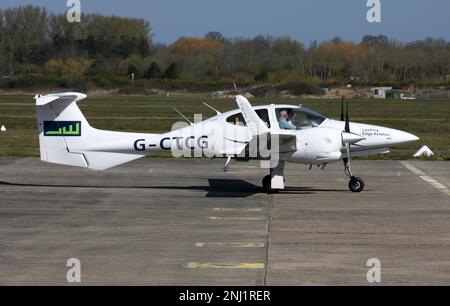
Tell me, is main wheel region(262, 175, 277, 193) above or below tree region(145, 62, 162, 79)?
below

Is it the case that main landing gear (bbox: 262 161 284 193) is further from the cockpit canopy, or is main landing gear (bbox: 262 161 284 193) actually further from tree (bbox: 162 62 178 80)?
tree (bbox: 162 62 178 80)

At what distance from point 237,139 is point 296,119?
1.29m

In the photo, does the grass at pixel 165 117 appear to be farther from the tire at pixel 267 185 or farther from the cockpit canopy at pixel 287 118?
the cockpit canopy at pixel 287 118

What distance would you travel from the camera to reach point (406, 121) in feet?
150

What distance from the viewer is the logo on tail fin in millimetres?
18859

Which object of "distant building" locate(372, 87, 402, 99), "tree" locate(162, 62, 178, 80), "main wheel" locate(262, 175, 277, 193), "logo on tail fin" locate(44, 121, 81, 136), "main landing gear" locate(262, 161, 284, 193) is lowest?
"distant building" locate(372, 87, 402, 99)

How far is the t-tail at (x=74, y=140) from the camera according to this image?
1884 centimetres

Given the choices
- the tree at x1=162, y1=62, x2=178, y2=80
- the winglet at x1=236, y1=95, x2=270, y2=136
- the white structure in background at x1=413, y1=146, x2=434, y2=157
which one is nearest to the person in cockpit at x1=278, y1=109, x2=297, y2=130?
the winglet at x1=236, y1=95, x2=270, y2=136

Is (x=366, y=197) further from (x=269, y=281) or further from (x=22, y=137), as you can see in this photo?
(x=22, y=137)

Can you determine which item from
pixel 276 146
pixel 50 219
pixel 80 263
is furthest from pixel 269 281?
pixel 276 146

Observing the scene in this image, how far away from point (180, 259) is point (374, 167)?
1340 centimetres

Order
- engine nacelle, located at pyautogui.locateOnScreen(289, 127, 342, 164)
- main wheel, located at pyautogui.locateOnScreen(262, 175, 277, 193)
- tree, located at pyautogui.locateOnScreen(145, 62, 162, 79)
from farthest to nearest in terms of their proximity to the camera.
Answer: tree, located at pyautogui.locateOnScreen(145, 62, 162, 79) → main wheel, located at pyautogui.locateOnScreen(262, 175, 277, 193) → engine nacelle, located at pyautogui.locateOnScreen(289, 127, 342, 164)

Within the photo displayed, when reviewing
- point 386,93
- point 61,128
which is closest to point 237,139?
point 61,128

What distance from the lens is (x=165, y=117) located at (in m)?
48.0
